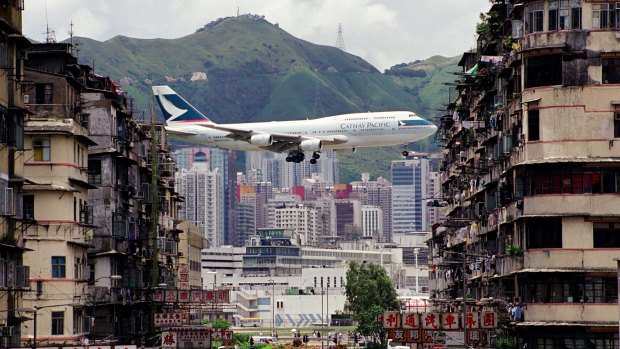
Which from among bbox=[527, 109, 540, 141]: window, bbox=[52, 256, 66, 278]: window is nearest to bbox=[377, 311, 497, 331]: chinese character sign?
bbox=[527, 109, 540, 141]: window

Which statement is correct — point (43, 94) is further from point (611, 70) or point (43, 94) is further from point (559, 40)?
point (611, 70)

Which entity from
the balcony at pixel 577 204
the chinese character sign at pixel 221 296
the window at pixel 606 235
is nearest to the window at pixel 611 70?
the balcony at pixel 577 204

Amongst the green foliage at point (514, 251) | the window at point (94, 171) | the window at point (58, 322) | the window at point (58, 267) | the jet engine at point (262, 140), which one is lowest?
the window at point (58, 322)

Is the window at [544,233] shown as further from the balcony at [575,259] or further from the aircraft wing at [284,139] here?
the aircraft wing at [284,139]

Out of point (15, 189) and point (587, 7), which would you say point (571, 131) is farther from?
point (15, 189)

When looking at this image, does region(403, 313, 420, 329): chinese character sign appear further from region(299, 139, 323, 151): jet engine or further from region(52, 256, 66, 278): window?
region(299, 139, 323, 151): jet engine

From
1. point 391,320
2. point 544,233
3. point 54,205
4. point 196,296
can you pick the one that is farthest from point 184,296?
point 544,233

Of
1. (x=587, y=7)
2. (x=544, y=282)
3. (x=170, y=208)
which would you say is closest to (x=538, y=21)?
(x=587, y=7)
